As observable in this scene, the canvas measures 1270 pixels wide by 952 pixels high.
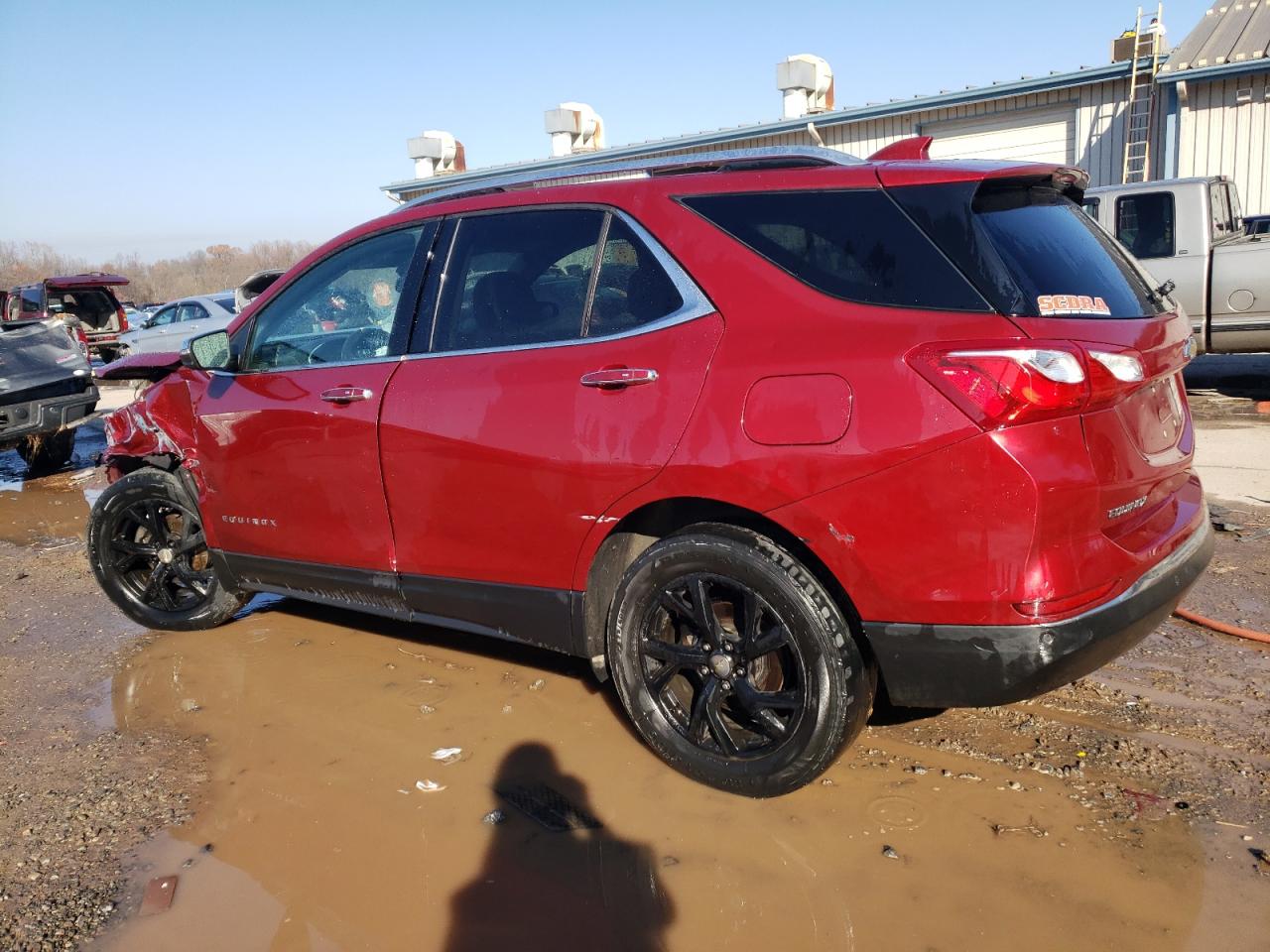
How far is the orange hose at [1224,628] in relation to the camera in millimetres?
3916

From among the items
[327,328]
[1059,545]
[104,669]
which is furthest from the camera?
[104,669]

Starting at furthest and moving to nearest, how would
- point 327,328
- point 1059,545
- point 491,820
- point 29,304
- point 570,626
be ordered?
1. point 29,304
2. point 327,328
3. point 570,626
4. point 491,820
5. point 1059,545

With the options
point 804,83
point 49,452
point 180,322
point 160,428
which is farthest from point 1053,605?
point 180,322

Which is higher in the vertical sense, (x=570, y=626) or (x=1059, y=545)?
(x=1059, y=545)

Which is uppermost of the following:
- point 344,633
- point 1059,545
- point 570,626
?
point 1059,545

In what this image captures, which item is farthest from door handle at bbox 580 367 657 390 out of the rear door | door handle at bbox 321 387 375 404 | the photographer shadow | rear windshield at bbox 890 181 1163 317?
the photographer shadow

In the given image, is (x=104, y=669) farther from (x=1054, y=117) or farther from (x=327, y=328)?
(x=1054, y=117)

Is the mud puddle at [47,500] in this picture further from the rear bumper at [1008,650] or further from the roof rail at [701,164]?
the rear bumper at [1008,650]

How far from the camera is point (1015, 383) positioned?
239 centimetres

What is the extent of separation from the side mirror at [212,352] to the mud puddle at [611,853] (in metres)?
1.49

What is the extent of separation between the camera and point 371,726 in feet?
12.0

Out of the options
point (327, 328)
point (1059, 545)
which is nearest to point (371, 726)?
point (327, 328)

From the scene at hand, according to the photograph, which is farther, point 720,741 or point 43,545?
point 43,545

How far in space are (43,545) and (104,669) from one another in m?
3.03
